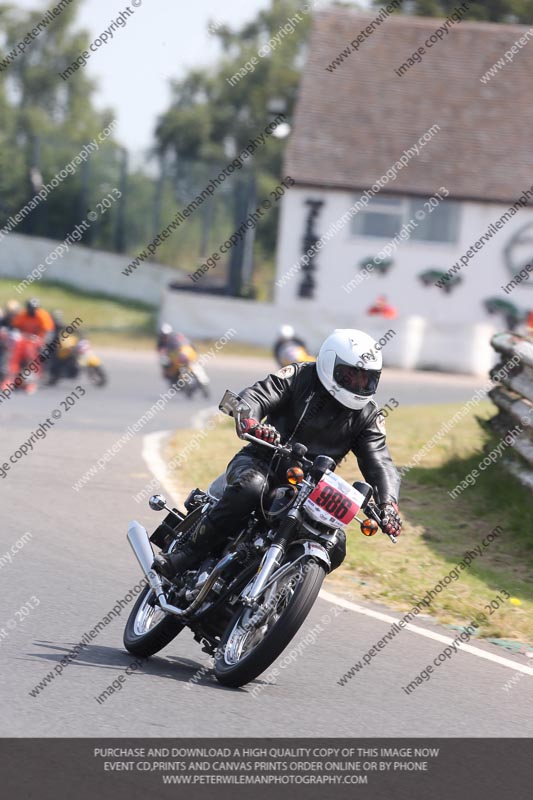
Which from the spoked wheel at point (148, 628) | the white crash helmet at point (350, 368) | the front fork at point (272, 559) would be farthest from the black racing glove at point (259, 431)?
the spoked wheel at point (148, 628)

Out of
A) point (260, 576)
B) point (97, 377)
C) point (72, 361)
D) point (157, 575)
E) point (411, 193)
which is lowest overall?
point (411, 193)

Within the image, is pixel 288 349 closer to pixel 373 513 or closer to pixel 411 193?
pixel 373 513

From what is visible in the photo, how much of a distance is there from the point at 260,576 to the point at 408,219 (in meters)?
31.7

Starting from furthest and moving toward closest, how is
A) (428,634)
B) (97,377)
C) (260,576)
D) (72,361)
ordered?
(97,377), (72,361), (428,634), (260,576)

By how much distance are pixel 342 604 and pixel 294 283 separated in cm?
2873

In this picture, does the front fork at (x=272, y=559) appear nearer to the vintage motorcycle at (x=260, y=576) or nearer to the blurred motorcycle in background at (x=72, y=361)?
the vintage motorcycle at (x=260, y=576)

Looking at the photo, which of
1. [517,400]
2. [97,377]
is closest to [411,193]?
[97,377]

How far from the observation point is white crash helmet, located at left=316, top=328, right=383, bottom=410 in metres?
6.61

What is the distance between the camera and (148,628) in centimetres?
685

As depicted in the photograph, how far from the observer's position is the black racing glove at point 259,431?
20.7 ft

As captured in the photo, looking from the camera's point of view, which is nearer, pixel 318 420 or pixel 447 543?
pixel 318 420

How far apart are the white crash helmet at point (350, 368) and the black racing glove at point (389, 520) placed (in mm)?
522

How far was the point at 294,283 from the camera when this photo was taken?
3700 centimetres
